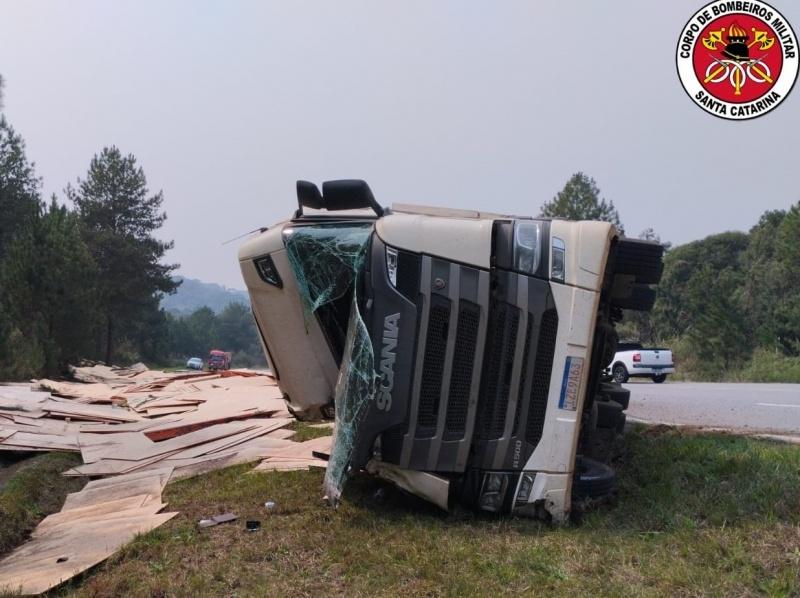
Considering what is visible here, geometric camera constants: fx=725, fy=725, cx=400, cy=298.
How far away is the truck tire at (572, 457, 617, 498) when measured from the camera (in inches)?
176

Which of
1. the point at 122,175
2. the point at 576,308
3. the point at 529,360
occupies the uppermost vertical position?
the point at 122,175

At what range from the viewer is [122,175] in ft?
155

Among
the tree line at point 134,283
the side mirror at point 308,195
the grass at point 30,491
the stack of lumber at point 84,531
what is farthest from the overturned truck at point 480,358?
the tree line at point 134,283

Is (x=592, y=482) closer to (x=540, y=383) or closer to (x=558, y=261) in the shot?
(x=540, y=383)

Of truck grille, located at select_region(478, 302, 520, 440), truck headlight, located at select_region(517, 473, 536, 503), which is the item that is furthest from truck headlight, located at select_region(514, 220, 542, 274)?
truck headlight, located at select_region(517, 473, 536, 503)

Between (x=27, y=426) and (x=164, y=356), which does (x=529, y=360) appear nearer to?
(x=27, y=426)

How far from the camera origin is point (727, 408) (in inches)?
378

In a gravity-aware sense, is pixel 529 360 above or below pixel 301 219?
below

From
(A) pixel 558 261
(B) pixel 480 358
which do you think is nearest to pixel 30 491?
(B) pixel 480 358

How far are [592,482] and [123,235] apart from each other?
45299mm

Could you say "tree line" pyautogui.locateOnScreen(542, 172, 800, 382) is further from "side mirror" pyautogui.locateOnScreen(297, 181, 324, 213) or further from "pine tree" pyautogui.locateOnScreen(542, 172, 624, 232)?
"side mirror" pyautogui.locateOnScreen(297, 181, 324, 213)

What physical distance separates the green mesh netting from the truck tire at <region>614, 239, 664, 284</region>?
1.66m

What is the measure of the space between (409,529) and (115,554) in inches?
71.6

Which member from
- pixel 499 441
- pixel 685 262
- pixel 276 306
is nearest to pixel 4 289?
pixel 276 306
